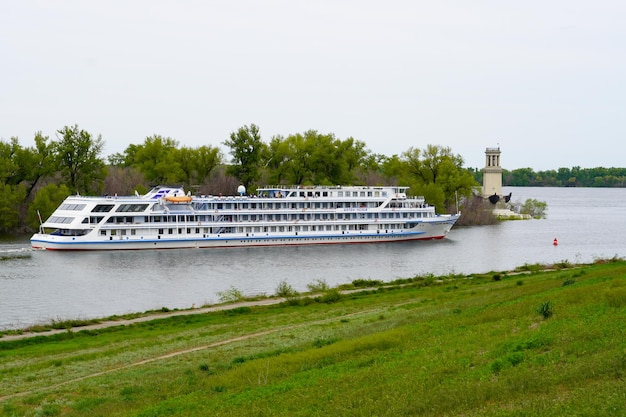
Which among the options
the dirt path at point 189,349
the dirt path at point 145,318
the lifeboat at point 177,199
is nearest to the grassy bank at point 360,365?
the dirt path at point 189,349

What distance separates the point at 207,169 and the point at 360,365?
85151 millimetres

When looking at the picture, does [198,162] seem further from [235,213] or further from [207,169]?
[235,213]

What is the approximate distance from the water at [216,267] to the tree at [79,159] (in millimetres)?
20525

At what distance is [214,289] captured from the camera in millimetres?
44625

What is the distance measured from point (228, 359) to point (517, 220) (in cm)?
9526

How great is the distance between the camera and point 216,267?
5528 cm

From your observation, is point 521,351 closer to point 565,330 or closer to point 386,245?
point 565,330

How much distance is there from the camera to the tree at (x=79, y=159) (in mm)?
86938

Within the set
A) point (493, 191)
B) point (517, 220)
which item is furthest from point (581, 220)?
point (493, 191)

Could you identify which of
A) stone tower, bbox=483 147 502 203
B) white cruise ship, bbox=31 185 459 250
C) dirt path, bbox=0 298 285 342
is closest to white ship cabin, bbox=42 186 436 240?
white cruise ship, bbox=31 185 459 250

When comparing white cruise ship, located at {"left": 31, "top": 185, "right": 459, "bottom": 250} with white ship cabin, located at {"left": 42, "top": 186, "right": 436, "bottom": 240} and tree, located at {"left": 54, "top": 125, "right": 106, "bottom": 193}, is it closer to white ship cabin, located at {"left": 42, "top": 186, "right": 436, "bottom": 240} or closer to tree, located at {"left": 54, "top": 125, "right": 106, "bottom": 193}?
white ship cabin, located at {"left": 42, "top": 186, "right": 436, "bottom": 240}

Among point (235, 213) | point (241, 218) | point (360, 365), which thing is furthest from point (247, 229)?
point (360, 365)

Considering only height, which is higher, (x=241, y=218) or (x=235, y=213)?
(x=235, y=213)

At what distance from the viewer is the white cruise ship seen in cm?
6562
